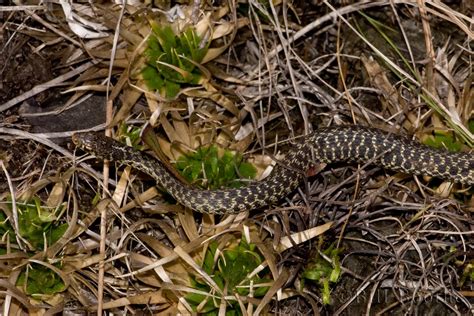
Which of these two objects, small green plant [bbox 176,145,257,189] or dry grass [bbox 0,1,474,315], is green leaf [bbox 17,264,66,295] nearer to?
dry grass [bbox 0,1,474,315]

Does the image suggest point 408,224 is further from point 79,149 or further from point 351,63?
point 79,149

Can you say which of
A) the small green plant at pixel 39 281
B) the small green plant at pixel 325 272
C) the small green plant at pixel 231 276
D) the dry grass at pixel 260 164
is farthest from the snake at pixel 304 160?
the small green plant at pixel 39 281

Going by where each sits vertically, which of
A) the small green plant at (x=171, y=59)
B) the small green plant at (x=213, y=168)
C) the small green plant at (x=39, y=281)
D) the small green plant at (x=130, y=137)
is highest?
the small green plant at (x=171, y=59)

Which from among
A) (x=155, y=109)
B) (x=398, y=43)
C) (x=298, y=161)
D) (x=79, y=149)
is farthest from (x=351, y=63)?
(x=79, y=149)

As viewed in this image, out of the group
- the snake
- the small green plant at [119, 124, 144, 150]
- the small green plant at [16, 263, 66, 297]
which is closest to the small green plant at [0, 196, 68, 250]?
the small green plant at [16, 263, 66, 297]

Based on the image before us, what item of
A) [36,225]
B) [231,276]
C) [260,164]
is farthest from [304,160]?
[36,225]

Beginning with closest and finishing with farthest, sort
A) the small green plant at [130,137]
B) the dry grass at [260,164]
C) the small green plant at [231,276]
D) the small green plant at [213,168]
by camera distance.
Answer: the small green plant at [231,276] → the dry grass at [260,164] → the small green plant at [213,168] → the small green plant at [130,137]

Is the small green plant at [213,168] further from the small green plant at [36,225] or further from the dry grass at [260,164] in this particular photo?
the small green plant at [36,225]
